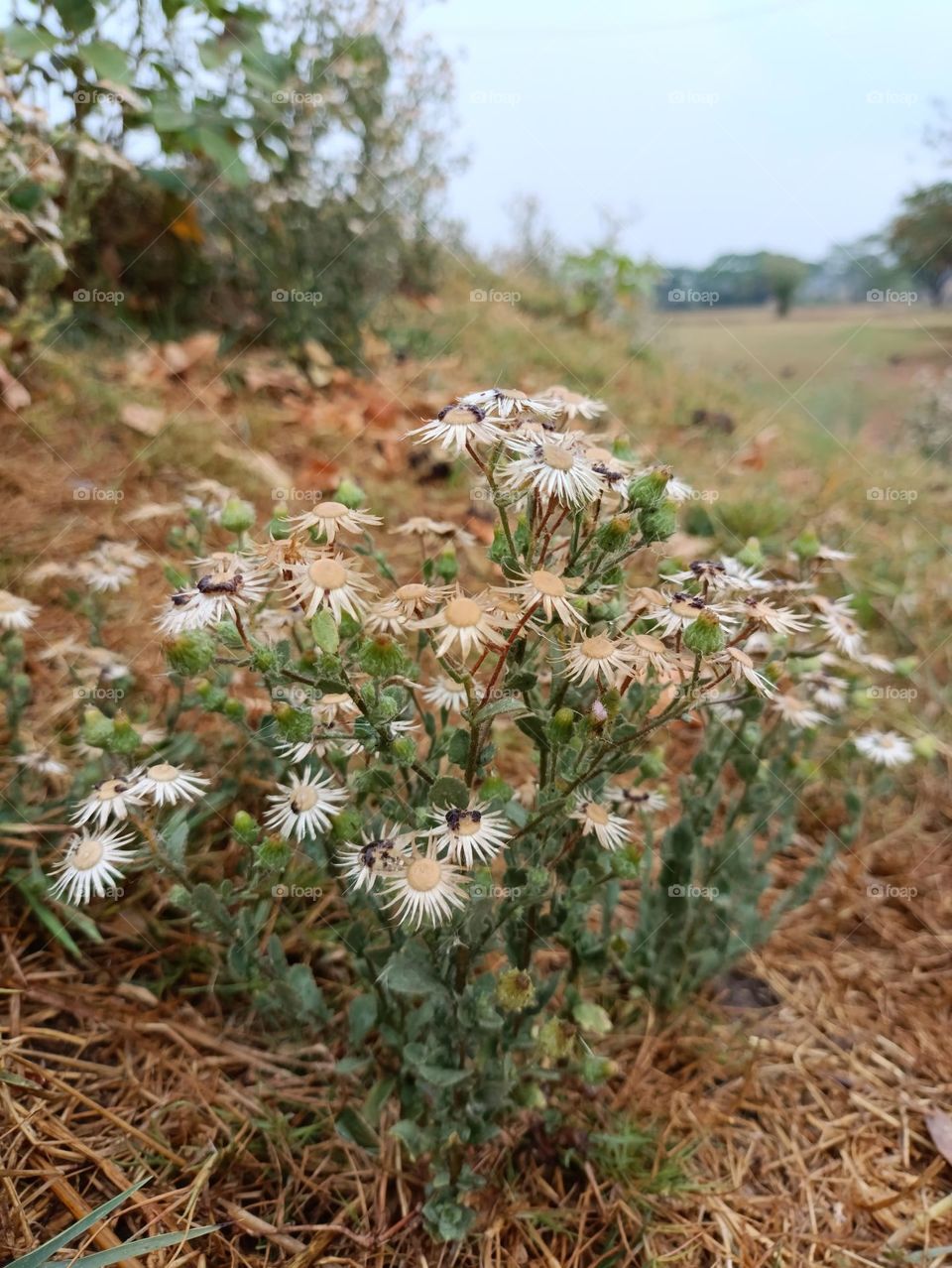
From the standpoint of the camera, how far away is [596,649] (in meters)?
0.71

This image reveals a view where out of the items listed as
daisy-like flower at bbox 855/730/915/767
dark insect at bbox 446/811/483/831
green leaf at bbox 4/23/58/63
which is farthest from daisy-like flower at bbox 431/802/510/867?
green leaf at bbox 4/23/58/63

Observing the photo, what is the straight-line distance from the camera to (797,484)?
9.30 feet

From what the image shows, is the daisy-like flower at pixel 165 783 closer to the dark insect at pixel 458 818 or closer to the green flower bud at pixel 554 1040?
the dark insect at pixel 458 818

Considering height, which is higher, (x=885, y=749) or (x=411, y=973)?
(x=411, y=973)

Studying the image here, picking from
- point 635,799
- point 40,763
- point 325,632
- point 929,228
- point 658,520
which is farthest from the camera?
point 929,228

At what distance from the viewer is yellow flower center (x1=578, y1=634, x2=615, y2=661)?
0.71 m

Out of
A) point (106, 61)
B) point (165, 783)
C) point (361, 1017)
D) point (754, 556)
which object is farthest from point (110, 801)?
point (106, 61)

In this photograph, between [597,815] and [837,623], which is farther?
[837,623]

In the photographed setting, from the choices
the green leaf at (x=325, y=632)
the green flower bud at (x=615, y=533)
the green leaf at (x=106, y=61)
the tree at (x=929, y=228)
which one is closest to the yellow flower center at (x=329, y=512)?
the green leaf at (x=325, y=632)

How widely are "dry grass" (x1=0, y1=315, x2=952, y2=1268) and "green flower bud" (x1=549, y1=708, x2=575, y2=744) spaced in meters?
0.54

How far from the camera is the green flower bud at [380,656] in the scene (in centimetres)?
69

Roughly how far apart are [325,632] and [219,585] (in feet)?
0.44

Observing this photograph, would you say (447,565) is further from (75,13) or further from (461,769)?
(75,13)

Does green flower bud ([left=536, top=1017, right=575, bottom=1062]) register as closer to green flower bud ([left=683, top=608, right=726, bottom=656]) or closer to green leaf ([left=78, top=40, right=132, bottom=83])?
green flower bud ([left=683, top=608, right=726, bottom=656])
